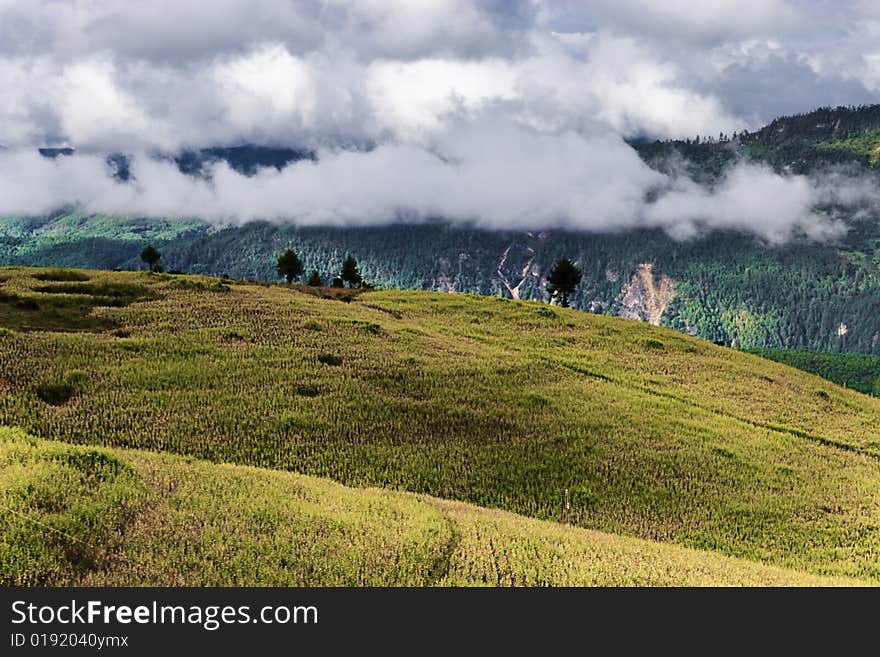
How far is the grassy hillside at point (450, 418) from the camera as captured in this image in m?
27.6

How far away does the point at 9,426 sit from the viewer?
26219mm

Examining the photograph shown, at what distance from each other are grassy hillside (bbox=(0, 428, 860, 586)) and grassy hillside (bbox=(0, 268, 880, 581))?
3411 millimetres

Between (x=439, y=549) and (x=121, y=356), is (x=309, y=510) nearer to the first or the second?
(x=439, y=549)

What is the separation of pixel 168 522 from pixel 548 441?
17.8 meters

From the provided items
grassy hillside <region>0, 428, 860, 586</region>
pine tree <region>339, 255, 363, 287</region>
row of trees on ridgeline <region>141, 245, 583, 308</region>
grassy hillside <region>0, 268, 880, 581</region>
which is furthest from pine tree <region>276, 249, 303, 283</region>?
grassy hillside <region>0, 428, 860, 586</region>

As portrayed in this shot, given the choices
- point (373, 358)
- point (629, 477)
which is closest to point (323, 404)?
point (373, 358)

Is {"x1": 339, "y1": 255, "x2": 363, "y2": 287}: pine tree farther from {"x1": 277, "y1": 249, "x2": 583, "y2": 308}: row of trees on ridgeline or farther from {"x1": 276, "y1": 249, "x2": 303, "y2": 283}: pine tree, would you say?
{"x1": 276, "y1": 249, "x2": 303, "y2": 283}: pine tree

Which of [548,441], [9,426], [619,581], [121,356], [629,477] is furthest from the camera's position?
[121,356]

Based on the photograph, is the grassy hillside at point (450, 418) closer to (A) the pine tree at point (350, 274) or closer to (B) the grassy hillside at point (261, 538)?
(B) the grassy hillside at point (261, 538)

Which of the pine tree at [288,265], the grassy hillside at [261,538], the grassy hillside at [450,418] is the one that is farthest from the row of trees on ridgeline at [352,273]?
the grassy hillside at [261,538]

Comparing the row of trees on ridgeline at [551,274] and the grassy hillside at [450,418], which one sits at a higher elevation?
the row of trees on ridgeline at [551,274]

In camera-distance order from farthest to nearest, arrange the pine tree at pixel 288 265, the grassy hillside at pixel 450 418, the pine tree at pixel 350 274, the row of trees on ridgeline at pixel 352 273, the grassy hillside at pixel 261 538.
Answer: the pine tree at pixel 350 274
the pine tree at pixel 288 265
the row of trees on ridgeline at pixel 352 273
the grassy hillside at pixel 450 418
the grassy hillside at pixel 261 538

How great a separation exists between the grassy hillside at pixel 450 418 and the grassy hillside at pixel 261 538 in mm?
3411

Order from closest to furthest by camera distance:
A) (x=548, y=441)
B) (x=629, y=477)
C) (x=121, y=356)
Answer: (x=629, y=477) → (x=548, y=441) → (x=121, y=356)
